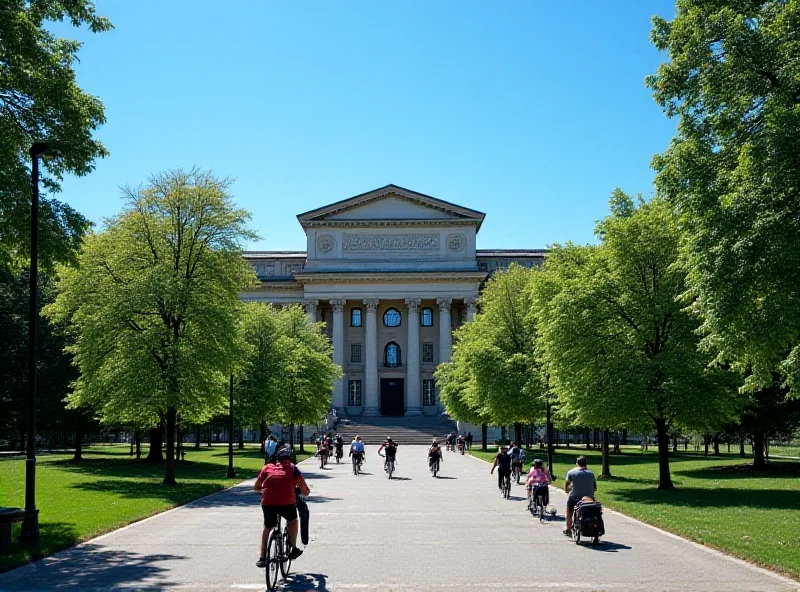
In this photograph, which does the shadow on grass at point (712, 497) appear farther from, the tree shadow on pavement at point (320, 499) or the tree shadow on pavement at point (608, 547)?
the tree shadow on pavement at point (320, 499)

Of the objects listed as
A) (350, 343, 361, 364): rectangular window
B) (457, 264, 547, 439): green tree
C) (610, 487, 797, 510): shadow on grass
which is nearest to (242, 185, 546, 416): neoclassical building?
(350, 343, 361, 364): rectangular window

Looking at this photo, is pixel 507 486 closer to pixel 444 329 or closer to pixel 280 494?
pixel 280 494

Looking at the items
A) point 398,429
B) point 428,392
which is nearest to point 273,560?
point 398,429

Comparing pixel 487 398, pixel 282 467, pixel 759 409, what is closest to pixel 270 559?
pixel 282 467

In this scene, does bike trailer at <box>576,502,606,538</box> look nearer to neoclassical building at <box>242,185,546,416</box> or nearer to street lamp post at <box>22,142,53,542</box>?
street lamp post at <box>22,142,53,542</box>

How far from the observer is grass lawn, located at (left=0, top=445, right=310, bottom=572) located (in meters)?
16.4

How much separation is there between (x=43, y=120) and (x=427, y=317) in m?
70.7

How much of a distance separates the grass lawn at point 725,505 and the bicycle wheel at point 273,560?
7540 mm

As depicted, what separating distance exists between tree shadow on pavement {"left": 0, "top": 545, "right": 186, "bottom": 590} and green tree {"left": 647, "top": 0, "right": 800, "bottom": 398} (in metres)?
11.2

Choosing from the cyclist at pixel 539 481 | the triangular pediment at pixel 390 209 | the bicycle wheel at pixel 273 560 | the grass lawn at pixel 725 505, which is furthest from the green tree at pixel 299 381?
the bicycle wheel at pixel 273 560

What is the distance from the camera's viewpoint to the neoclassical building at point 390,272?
83.2 meters

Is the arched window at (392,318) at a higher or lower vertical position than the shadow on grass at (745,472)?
higher

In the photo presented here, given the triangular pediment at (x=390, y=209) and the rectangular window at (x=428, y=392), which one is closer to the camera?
the triangular pediment at (x=390, y=209)

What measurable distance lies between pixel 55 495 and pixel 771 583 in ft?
67.8
